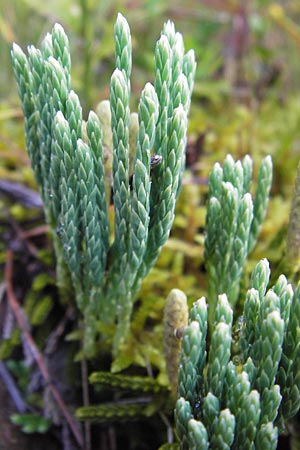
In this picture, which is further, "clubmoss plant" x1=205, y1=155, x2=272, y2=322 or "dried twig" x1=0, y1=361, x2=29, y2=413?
"dried twig" x1=0, y1=361, x2=29, y2=413

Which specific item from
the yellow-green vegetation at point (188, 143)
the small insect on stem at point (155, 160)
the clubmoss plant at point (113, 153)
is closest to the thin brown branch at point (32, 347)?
the yellow-green vegetation at point (188, 143)

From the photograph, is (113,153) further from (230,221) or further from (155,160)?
(230,221)

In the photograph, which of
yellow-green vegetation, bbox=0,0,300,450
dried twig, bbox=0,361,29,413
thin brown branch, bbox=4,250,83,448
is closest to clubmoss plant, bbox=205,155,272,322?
yellow-green vegetation, bbox=0,0,300,450

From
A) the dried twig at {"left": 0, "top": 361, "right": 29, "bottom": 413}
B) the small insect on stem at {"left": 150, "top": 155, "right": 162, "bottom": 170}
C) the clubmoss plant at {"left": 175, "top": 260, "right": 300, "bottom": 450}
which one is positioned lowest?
the dried twig at {"left": 0, "top": 361, "right": 29, "bottom": 413}

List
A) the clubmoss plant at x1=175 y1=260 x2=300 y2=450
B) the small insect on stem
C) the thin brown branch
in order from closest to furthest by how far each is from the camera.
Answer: the clubmoss plant at x1=175 y1=260 x2=300 y2=450 → the small insect on stem → the thin brown branch

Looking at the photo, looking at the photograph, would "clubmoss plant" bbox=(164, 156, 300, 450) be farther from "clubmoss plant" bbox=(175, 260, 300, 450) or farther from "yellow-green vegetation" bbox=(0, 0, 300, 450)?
"yellow-green vegetation" bbox=(0, 0, 300, 450)

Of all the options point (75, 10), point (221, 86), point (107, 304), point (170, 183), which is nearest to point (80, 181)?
point (170, 183)

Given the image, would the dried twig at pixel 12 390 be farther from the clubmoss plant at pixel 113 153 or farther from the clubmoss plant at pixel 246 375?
the clubmoss plant at pixel 246 375
